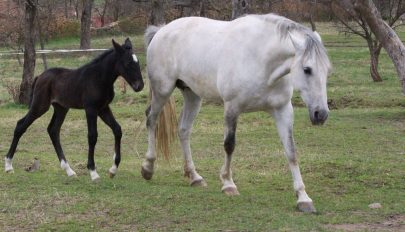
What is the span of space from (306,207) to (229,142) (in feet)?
3.78

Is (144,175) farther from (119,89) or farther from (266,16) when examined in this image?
(119,89)

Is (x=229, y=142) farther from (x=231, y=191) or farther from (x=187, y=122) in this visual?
(x=187, y=122)

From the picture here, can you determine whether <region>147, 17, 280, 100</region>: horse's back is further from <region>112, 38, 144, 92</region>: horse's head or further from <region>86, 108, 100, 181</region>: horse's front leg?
<region>86, 108, 100, 181</region>: horse's front leg

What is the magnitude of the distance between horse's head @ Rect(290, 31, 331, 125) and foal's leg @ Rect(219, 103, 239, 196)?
103cm

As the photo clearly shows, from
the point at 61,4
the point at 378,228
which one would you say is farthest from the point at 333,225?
the point at 61,4

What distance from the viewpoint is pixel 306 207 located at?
633 centimetres

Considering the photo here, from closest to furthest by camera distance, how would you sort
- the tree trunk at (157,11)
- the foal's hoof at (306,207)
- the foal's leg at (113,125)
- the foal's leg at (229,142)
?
the foal's hoof at (306,207)
the foal's leg at (229,142)
the foal's leg at (113,125)
the tree trunk at (157,11)

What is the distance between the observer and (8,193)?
699 centimetres

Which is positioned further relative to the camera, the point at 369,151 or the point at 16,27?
the point at 16,27

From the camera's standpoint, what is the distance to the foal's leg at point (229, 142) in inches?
274

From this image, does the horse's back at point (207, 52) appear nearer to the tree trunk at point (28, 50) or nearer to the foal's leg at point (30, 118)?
the foal's leg at point (30, 118)

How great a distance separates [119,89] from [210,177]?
10.5 meters

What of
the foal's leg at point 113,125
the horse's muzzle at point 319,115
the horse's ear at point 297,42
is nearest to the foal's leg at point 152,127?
the foal's leg at point 113,125

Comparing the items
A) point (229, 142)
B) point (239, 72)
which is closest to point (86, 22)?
point (229, 142)
